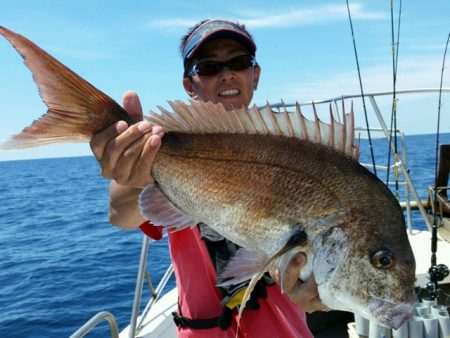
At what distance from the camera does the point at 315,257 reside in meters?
1.79

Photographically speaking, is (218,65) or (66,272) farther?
(66,272)

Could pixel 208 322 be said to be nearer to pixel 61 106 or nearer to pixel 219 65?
pixel 61 106

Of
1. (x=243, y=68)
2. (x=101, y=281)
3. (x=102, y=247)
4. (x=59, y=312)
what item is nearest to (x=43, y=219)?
(x=102, y=247)

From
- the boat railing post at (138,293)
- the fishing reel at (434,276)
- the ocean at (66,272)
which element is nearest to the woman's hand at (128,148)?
the boat railing post at (138,293)

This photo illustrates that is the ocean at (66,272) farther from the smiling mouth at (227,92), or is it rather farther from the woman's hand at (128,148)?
the woman's hand at (128,148)

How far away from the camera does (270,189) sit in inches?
73.8

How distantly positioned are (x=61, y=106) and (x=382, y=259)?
1.49 meters

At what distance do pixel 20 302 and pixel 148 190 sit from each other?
9.88 metres

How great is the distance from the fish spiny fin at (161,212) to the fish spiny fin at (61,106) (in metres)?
0.39

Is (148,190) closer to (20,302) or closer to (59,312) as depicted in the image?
(59,312)

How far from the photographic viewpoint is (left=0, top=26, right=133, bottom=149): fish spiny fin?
183cm

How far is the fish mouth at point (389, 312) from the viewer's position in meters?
1.72

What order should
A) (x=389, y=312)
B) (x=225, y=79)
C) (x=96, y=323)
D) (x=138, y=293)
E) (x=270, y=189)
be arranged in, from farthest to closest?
1. (x=138, y=293)
2. (x=96, y=323)
3. (x=225, y=79)
4. (x=270, y=189)
5. (x=389, y=312)

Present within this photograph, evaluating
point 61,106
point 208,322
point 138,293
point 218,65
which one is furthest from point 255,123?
point 138,293
